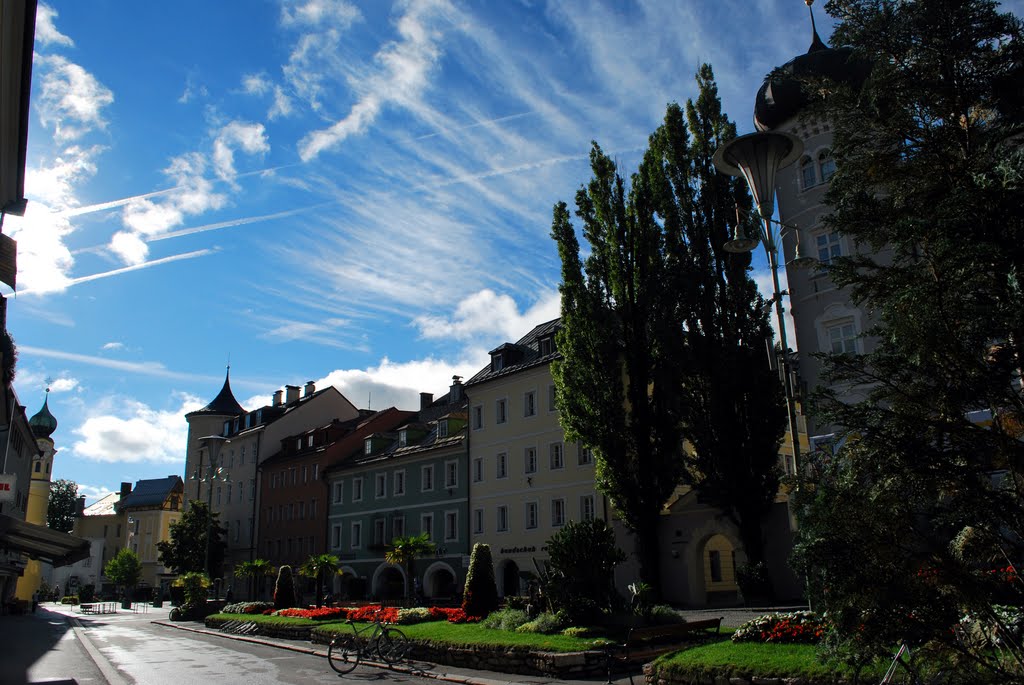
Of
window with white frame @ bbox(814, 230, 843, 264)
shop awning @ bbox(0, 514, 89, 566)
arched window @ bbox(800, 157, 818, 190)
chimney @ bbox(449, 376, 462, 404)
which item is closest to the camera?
shop awning @ bbox(0, 514, 89, 566)

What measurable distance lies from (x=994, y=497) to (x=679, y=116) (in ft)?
95.3

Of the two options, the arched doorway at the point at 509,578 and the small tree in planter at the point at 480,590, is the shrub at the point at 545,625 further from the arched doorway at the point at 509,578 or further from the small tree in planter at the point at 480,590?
the arched doorway at the point at 509,578

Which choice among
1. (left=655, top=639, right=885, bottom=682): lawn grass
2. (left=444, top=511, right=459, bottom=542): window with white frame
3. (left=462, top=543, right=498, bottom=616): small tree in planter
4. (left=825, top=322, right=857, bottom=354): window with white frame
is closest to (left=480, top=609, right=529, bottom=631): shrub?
(left=462, top=543, right=498, bottom=616): small tree in planter

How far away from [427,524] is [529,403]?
33.7ft

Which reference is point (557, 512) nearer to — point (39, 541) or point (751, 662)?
point (39, 541)

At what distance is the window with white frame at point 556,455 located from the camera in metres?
39.0

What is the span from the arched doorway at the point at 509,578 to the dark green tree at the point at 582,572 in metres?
21.2

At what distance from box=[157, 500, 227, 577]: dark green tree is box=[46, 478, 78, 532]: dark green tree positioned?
58005 mm

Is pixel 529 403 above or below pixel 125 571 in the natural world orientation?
above

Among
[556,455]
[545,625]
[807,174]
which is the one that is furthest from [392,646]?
[807,174]

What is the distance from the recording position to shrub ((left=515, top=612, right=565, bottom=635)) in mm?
18594

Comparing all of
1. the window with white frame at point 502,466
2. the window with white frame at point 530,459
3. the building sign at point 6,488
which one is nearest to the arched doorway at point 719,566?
the window with white frame at point 530,459

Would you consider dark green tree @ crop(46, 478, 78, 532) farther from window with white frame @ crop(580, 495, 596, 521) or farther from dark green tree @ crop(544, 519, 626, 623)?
dark green tree @ crop(544, 519, 626, 623)

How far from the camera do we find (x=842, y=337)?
27.7m
